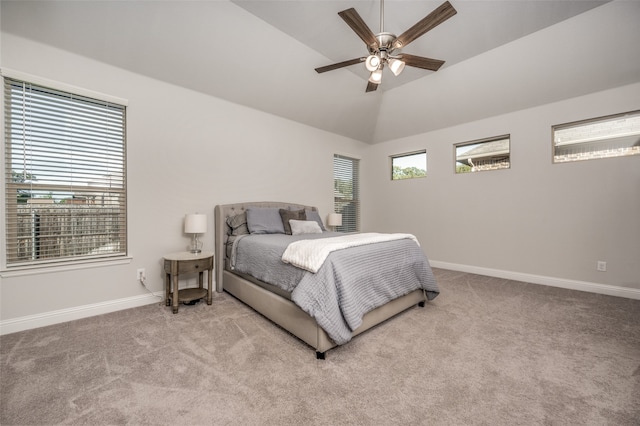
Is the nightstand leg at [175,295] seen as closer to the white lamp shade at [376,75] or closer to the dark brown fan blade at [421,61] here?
the white lamp shade at [376,75]

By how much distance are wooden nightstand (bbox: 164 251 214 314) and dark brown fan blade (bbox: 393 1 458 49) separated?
2815mm

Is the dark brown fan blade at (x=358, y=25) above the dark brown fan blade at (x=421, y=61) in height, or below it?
above

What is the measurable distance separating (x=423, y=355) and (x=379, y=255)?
2.72 feet

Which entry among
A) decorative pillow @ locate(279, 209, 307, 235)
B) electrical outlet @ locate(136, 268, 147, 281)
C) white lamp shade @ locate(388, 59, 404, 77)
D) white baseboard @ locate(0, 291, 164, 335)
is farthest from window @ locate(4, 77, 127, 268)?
white lamp shade @ locate(388, 59, 404, 77)

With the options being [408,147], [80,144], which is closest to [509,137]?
[408,147]

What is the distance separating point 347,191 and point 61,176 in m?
4.40

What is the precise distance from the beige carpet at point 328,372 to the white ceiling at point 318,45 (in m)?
2.71

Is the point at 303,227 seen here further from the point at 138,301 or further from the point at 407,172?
the point at 407,172

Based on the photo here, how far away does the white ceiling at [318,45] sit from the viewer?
238 cm

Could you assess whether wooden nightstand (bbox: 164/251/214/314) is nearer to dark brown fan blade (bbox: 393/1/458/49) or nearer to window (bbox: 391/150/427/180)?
dark brown fan blade (bbox: 393/1/458/49)

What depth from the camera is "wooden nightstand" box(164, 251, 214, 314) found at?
2600 mm

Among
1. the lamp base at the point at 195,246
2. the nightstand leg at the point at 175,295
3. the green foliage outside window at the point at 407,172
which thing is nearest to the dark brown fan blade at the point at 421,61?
the green foliage outside window at the point at 407,172

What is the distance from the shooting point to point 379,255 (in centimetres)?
232

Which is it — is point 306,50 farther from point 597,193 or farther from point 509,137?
point 597,193
